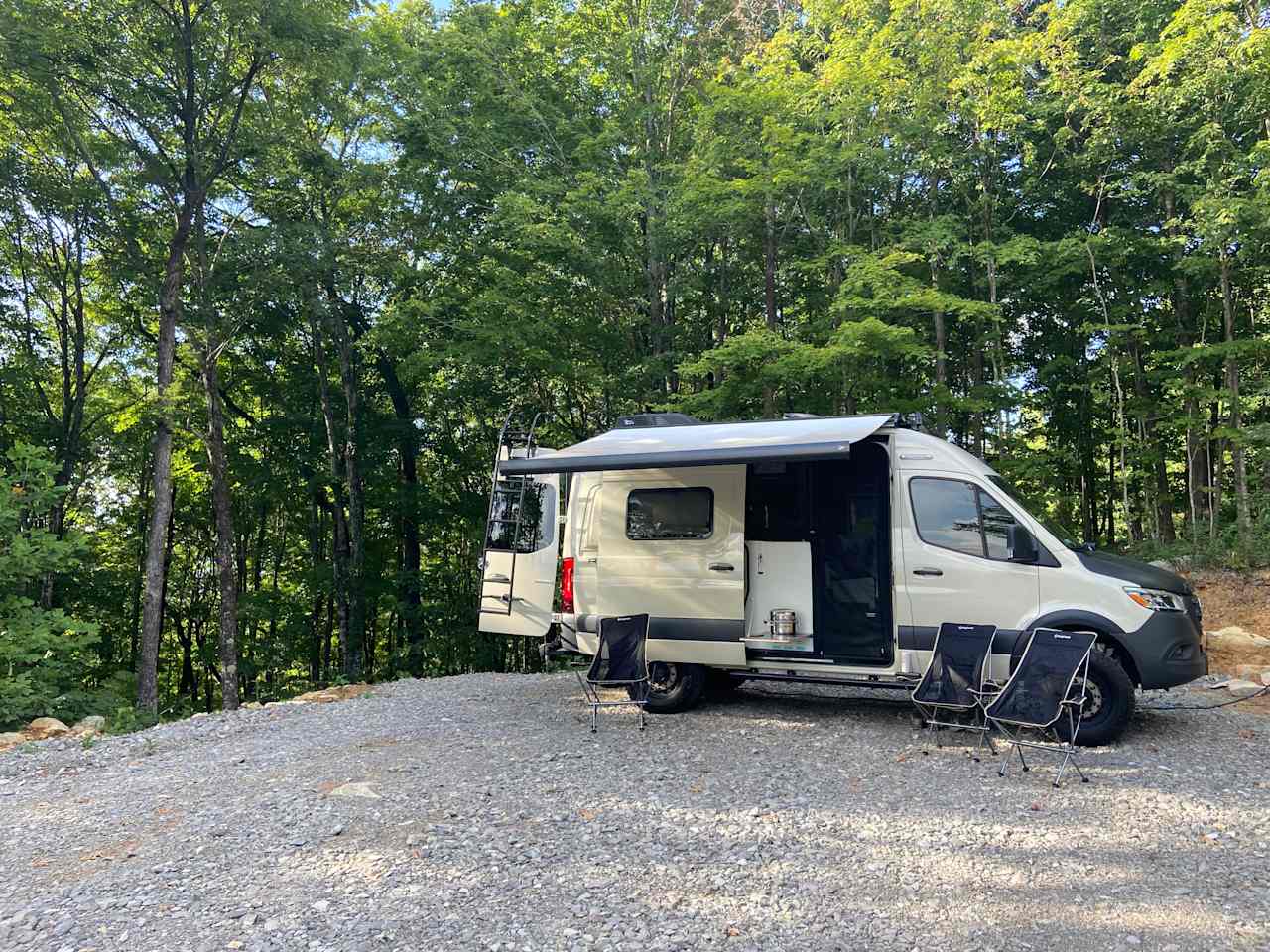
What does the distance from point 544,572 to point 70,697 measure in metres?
5.89

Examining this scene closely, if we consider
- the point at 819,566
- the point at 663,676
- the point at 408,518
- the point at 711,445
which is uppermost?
the point at 711,445

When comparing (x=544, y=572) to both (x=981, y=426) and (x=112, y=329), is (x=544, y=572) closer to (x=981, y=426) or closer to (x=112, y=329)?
(x=981, y=426)

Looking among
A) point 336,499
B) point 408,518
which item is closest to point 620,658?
point 408,518

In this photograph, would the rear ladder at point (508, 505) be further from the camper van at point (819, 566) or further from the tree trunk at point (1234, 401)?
the tree trunk at point (1234, 401)

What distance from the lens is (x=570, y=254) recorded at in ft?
45.6

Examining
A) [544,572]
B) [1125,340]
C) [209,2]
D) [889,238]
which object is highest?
[209,2]

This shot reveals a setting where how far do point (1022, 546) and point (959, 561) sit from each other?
0.46 m

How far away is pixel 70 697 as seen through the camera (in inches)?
348

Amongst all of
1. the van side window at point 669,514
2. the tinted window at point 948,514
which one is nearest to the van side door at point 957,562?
the tinted window at point 948,514

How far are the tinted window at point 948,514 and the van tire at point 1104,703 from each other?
1.13m

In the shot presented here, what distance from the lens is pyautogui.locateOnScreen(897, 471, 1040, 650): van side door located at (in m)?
5.88

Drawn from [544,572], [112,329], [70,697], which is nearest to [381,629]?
[112,329]

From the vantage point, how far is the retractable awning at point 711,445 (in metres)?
5.89

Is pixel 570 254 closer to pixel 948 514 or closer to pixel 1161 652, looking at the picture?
pixel 948 514
